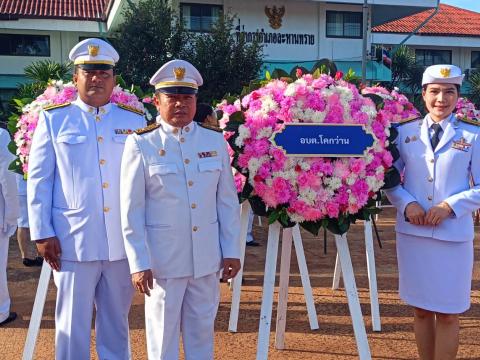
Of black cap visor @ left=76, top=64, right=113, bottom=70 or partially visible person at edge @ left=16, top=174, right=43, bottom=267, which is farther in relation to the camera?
partially visible person at edge @ left=16, top=174, right=43, bottom=267

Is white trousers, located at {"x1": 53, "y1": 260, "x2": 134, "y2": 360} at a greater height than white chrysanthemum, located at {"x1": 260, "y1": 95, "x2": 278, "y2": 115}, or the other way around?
white chrysanthemum, located at {"x1": 260, "y1": 95, "x2": 278, "y2": 115}

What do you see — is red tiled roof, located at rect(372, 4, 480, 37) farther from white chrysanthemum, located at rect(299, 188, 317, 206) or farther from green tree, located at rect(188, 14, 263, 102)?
white chrysanthemum, located at rect(299, 188, 317, 206)

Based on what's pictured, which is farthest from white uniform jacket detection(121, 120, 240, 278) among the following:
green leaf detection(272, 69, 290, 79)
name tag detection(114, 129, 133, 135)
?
green leaf detection(272, 69, 290, 79)

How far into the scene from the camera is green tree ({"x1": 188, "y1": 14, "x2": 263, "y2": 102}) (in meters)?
18.6

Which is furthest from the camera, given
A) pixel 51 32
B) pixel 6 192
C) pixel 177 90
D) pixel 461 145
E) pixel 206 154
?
pixel 51 32

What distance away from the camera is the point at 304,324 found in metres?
5.37

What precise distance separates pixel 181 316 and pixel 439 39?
3220 cm

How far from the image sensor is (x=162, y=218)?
126 inches

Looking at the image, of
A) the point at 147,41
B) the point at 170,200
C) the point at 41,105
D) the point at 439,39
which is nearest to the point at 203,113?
the point at 41,105

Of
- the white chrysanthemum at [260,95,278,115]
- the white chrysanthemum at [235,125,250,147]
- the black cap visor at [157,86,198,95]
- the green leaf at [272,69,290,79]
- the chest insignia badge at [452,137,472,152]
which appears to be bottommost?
the chest insignia badge at [452,137,472,152]

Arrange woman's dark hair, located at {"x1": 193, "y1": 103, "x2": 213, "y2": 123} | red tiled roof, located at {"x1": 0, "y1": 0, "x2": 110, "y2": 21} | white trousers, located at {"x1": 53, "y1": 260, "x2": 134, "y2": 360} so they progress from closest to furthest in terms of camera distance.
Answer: white trousers, located at {"x1": 53, "y1": 260, "x2": 134, "y2": 360} < woman's dark hair, located at {"x1": 193, "y1": 103, "x2": 213, "y2": 123} < red tiled roof, located at {"x1": 0, "y1": 0, "x2": 110, "y2": 21}

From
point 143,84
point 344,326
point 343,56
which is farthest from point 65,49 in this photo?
point 344,326

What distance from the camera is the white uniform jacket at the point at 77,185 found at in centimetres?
337

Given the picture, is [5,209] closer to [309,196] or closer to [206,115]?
[206,115]
